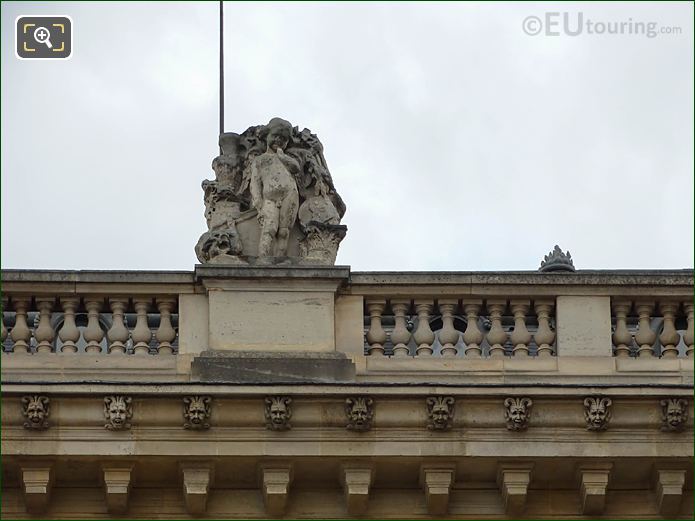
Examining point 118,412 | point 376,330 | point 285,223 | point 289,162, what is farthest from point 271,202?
point 118,412

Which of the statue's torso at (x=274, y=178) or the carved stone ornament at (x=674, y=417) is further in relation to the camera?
the statue's torso at (x=274, y=178)

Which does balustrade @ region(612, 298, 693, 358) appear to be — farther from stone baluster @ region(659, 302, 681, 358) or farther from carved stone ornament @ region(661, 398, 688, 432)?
carved stone ornament @ region(661, 398, 688, 432)

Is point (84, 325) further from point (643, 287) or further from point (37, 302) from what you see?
point (643, 287)

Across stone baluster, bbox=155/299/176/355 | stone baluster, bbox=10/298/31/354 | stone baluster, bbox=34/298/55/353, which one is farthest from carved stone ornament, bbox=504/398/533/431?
stone baluster, bbox=10/298/31/354

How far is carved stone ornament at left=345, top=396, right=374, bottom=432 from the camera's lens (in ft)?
62.1

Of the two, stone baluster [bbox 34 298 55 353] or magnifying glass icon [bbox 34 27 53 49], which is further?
magnifying glass icon [bbox 34 27 53 49]

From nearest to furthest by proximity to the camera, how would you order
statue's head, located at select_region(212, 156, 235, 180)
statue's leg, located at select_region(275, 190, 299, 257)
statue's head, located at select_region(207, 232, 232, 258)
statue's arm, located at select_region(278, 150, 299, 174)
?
statue's head, located at select_region(207, 232, 232, 258) → statue's leg, located at select_region(275, 190, 299, 257) → statue's arm, located at select_region(278, 150, 299, 174) → statue's head, located at select_region(212, 156, 235, 180)

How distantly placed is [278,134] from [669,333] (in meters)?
3.92

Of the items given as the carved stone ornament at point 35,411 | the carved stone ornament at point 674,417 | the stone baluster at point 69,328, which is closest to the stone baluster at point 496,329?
the carved stone ornament at point 674,417

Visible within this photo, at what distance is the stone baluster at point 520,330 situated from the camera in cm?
2014

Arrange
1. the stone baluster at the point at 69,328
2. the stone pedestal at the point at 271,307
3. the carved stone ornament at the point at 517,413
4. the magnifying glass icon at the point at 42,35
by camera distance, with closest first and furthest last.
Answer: the carved stone ornament at the point at 517,413 < the stone pedestal at the point at 271,307 < the stone baluster at the point at 69,328 < the magnifying glass icon at the point at 42,35

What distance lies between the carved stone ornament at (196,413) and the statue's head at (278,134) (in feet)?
10.3

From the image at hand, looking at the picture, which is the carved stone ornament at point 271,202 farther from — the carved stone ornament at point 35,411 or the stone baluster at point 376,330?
the carved stone ornament at point 35,411

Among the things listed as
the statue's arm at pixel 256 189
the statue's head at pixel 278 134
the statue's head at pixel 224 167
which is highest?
the statue's head at pixel 278 134
